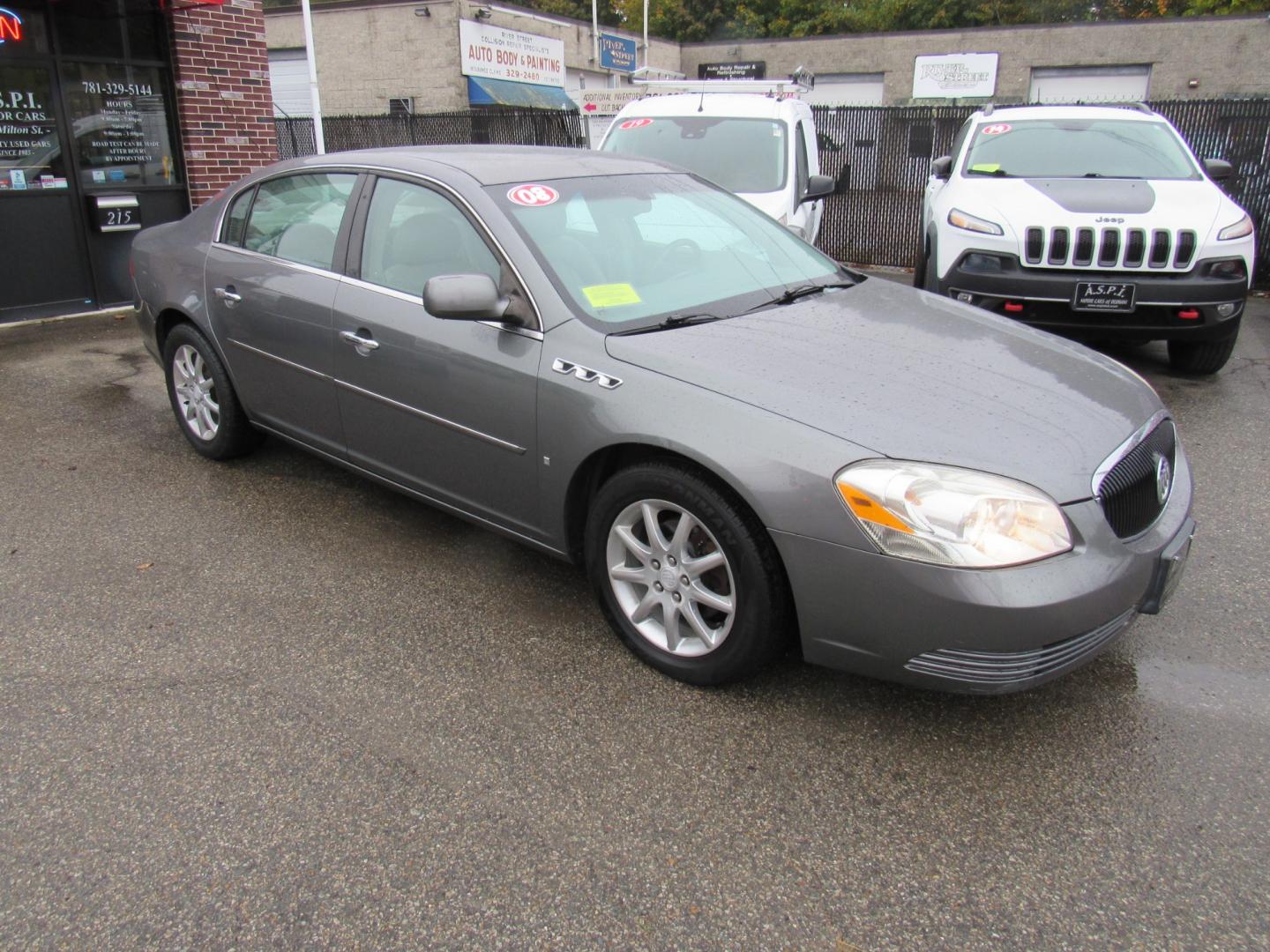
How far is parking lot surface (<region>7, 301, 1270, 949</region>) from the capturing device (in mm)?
2080

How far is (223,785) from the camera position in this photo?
8.13ft

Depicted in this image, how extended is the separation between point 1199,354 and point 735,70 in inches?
1084

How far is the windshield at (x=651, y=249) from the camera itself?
10.5 ft

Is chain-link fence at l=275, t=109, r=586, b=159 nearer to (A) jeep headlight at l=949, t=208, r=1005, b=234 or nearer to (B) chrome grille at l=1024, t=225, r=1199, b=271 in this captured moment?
(A) jeep headlight at l=949, t=208, r=1005, b=234

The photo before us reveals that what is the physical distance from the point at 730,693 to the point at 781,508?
2.27ft

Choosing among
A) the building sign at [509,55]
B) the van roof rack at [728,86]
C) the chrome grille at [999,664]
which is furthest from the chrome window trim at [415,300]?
the building sign at [509,55]

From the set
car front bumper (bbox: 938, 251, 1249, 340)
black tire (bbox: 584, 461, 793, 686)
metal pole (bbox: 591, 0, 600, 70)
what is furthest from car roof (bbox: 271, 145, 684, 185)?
metal pole (bbox: 591, 0, 600, 70)

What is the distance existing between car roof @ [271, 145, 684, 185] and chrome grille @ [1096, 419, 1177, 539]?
7.28 ft

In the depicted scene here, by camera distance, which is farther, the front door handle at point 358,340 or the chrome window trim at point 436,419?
the front door handle at point 358,340

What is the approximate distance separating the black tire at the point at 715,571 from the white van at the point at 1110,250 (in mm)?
4213

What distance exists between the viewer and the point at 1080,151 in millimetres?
7031

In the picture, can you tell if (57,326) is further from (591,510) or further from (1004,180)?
(1004,180)

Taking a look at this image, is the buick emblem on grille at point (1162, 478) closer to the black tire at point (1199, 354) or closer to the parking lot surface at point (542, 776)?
the parking lot surface at point (542, 776)

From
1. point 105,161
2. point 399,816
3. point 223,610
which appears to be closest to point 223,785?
point 399,816
